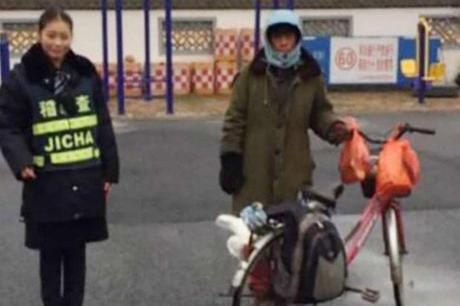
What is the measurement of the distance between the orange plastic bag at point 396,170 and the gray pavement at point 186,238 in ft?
3.17

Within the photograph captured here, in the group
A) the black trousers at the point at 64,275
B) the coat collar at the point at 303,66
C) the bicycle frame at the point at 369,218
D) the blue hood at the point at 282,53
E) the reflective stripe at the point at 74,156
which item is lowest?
the black trousers at the point at 64,275

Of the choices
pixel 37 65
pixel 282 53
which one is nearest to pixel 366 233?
pixel 282 53

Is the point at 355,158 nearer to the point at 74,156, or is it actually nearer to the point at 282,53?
the point at 282,53

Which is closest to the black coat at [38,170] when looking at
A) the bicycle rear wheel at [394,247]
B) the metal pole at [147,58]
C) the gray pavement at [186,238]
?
the gray pavement at [186,238]

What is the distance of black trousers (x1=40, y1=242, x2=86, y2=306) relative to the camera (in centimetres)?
511

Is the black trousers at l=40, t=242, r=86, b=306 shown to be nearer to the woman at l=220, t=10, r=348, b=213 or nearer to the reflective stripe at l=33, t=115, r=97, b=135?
the reflective stripe at l=33, t=115, r=97, b=135

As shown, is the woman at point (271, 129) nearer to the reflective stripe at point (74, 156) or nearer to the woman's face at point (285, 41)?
the woman's face at point (285, 41)

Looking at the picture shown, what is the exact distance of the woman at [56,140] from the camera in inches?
190

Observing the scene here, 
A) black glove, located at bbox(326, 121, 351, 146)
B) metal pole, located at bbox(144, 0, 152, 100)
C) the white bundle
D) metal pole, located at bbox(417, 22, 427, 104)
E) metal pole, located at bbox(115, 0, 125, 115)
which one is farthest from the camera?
metal pole, located at bbox(417, 22, 427, 104)

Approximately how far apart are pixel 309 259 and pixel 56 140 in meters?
1.33

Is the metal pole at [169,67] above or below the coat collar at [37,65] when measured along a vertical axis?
below

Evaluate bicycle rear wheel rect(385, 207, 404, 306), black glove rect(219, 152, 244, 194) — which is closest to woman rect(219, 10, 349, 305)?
black glove rect(219, 152, 244, 194)

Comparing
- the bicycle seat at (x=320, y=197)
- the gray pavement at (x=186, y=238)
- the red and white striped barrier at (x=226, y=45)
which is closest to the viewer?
the bicycle seat at (x=320, y=197)

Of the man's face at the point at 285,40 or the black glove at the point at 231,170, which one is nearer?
the man's face at the point at 285,40
